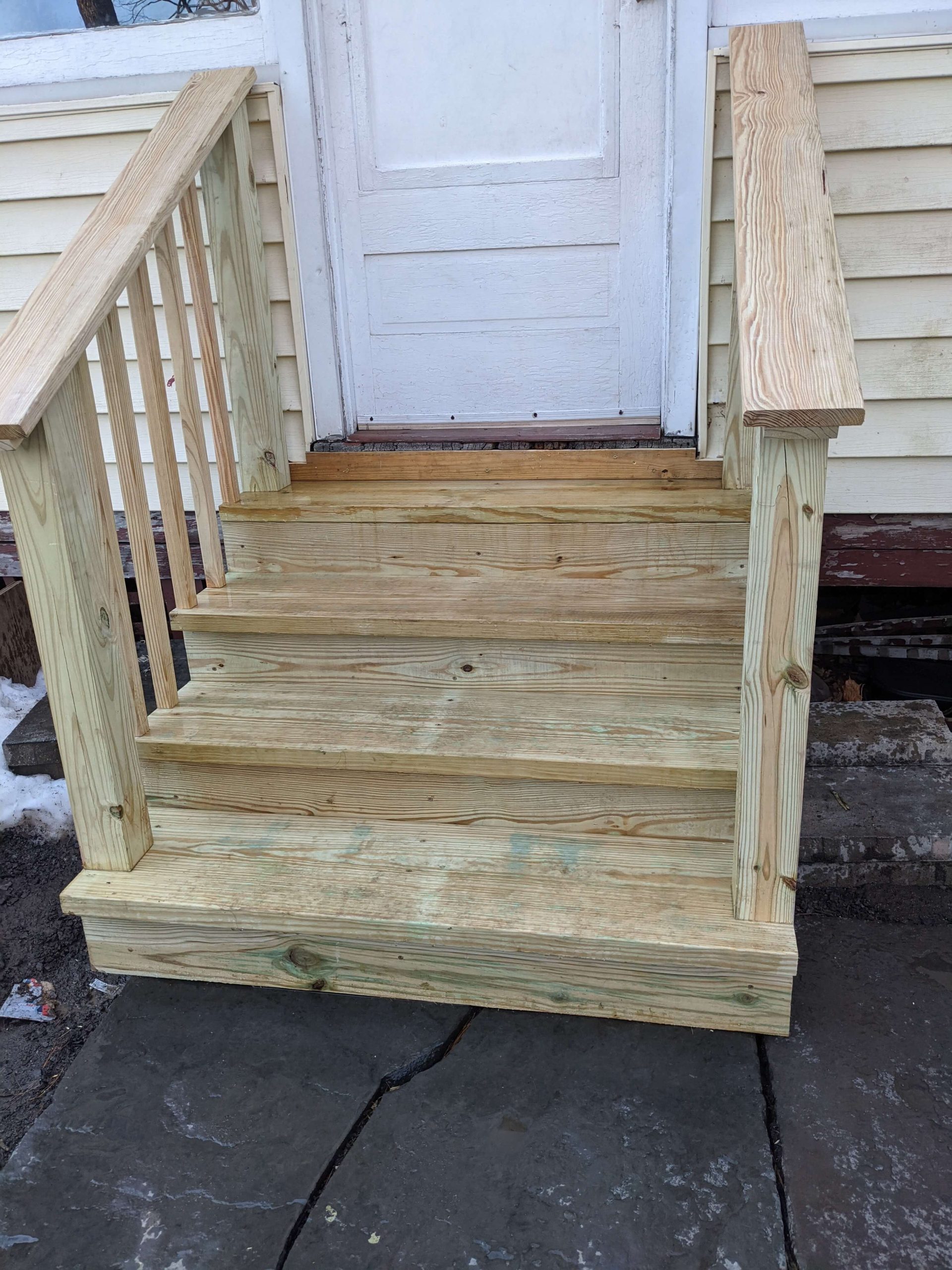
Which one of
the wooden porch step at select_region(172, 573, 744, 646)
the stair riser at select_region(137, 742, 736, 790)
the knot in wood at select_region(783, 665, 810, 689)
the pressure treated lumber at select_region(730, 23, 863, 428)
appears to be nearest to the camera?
the pressure treated lumber at select_region(730, 23, 863, 428)

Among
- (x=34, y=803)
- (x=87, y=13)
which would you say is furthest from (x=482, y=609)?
(x=87, y=13)

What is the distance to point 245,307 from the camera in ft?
8.48

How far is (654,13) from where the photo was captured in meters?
2.46

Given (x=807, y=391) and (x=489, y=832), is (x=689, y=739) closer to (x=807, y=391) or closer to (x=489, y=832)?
(x=489, y=832)

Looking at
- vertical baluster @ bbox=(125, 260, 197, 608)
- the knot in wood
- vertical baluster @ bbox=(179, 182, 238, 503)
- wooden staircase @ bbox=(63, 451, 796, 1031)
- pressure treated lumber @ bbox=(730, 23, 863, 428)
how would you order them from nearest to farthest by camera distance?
pressure treated lumber @ bbox=(730, 23, 863, 428)
the knot in wood
wooden staircase @ bbox=(63, 451, 796, 1031)
vertical baluster @ bbox=(125, 260, 197, 608)
vertical baluster @ bbox=(179, 182, 238, 503)

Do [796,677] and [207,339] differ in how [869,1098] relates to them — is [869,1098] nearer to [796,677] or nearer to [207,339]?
[796,677]

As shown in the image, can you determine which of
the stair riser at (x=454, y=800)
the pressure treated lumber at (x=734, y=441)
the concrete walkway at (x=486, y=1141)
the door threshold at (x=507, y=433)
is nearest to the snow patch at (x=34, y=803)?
the stair riser at (x=454, y=800)

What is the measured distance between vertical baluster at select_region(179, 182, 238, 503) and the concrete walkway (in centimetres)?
135

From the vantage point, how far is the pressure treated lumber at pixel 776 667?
1.45 m

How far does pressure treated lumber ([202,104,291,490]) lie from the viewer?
2.47 m

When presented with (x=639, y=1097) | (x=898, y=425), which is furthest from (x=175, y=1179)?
(x=898, y=425)

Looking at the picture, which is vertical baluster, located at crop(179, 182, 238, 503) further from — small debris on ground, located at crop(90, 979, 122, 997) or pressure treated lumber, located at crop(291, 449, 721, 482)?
small debris on ground, located at crop(90, 979, 122, 997)

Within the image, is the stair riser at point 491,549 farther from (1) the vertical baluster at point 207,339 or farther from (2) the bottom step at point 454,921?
(2) the bottom step at point 454,921

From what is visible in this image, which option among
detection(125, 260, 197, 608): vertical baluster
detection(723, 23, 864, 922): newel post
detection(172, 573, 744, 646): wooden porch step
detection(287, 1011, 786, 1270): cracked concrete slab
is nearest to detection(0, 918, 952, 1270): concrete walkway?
detection(287, 1011, 786, 1270): cracked concrete slab
